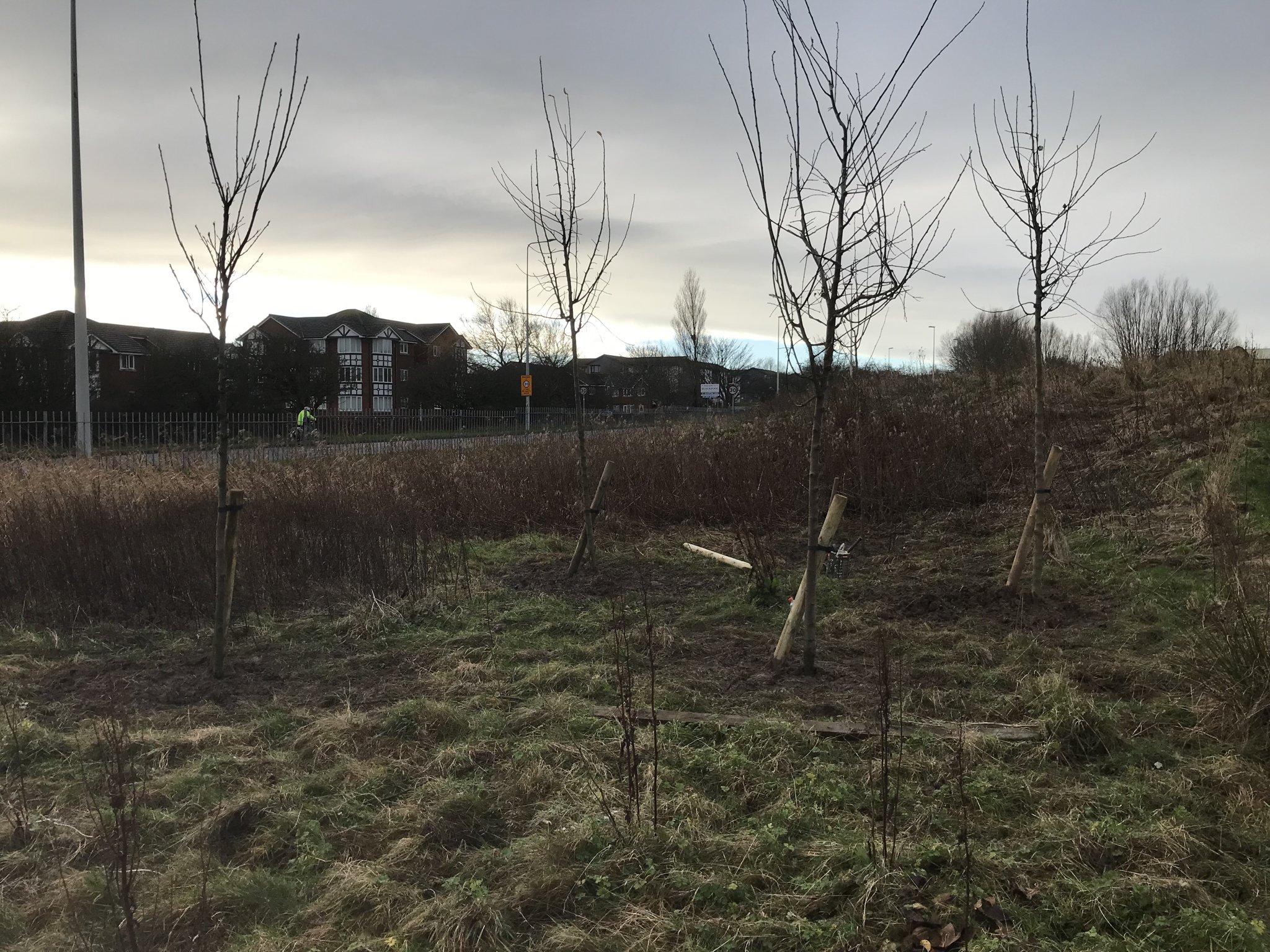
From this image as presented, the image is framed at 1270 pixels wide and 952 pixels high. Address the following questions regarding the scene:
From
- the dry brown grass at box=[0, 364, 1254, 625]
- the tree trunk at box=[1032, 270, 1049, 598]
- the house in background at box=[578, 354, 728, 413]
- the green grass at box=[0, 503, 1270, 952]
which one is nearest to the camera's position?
the green grass at box=[0, 503, 1270, 952]

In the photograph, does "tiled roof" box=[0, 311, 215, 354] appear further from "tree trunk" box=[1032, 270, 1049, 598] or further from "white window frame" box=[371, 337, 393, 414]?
"white window frame" box=[371, 337, 393, 414]

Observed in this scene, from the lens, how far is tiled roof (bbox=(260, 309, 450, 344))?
205 ft

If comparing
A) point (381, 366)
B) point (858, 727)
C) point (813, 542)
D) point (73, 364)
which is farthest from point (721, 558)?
point (381, 366)

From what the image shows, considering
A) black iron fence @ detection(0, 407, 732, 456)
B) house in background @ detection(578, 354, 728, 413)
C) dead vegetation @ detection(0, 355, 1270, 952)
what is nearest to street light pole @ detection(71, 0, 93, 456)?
black iron fence @ detection(0, 407, 732, 456)

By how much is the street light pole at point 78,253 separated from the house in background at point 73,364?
313cm

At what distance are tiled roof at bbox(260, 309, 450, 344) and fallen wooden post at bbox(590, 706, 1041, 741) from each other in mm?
62071

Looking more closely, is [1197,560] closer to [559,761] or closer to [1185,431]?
[1185,431]

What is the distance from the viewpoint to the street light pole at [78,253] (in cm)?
1479

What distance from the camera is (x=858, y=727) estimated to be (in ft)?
12.1

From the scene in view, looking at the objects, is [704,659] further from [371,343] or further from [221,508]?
[371,343]

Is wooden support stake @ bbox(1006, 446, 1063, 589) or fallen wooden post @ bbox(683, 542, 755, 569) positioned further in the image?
fallen wooden post @ bbox(683, 542, 755, 569)

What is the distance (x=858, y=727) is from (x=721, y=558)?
11.0ft

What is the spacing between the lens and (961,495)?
10.1 metres

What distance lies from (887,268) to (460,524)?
651 centimetres
